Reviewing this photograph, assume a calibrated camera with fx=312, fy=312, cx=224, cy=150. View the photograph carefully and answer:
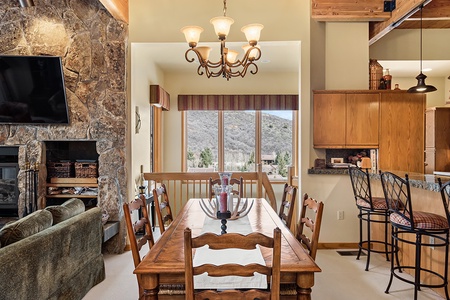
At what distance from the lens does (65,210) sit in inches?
114

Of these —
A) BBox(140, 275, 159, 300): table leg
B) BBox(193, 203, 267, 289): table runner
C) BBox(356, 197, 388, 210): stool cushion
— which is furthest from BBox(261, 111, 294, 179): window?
BBox(140, 275, 159, 300): table leg

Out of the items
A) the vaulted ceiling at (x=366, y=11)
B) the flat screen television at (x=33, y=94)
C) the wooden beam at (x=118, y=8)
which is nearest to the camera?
the wooden beam at (x=118, y=8)

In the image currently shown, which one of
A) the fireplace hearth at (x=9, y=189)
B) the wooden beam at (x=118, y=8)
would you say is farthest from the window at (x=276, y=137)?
the fireplace hearth at (x=9, y=189)

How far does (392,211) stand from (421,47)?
346 centimetres

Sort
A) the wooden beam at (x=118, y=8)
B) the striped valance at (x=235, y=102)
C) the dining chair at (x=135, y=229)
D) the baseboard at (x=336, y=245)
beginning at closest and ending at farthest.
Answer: the dining chair at (x=135, y=229) → the wooden beam at (x=118, y=8) → the baseboard at (x=336, y=245) → the striped valance at (x=235, y=102)

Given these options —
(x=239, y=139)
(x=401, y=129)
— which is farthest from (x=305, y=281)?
(x=239, y=139)

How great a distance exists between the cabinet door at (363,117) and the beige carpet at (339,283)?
5.17 ft

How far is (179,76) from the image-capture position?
674cm

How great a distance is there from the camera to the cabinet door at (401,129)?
4285 millimetres

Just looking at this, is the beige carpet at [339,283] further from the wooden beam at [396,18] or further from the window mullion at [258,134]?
the window mullion at [258,134]

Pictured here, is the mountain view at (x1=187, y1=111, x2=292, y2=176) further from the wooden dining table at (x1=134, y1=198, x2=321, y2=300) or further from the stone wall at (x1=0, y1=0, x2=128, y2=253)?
the wooden dining table at (x1=134, y1=198, x2=321, y2=300)

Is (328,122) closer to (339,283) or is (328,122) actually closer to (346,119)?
(346,119)

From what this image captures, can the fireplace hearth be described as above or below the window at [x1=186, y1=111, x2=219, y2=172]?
below

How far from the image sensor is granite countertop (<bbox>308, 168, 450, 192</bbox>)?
256cm
